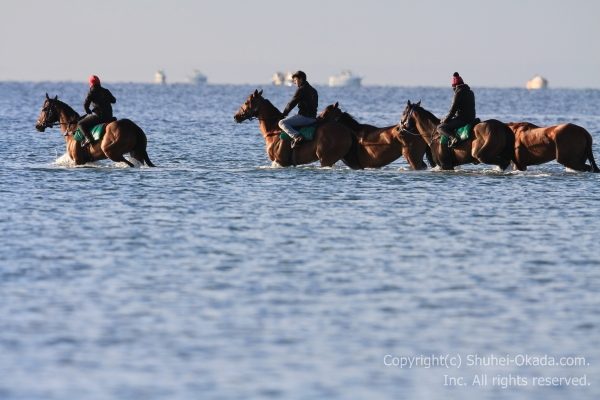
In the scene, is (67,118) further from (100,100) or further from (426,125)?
(426,125)

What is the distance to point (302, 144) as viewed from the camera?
30.2m

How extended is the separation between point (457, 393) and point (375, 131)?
60.5ft

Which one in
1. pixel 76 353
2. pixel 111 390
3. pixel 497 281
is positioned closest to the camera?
pixel 111 390

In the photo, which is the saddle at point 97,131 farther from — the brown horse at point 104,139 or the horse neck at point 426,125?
the horse neck at point 426,125

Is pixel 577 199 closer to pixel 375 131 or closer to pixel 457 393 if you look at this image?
pixel 375 131

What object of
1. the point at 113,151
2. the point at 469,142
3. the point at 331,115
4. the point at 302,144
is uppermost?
the point at 331,115

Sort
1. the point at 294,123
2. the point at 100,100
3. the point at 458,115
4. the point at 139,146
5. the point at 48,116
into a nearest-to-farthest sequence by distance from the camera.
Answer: the point at 458,115, the point at 100,100, the point at 294,123, the point at 139,146, the point at 48,116

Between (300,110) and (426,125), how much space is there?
2.64 metres

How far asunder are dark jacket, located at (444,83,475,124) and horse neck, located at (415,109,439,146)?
1.25 ft

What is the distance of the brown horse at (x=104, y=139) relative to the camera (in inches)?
1164

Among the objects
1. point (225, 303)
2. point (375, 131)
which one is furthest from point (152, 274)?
point (375, 131)

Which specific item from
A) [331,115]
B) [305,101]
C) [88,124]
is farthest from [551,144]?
[88,124]

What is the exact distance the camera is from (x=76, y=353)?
12719 mm

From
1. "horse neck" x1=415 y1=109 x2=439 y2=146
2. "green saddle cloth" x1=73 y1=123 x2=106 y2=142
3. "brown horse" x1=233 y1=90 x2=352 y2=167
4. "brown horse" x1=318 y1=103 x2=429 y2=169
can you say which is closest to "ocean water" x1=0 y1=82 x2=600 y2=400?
"horse neck" x1=415 y1=109 x2=439 y2=146
